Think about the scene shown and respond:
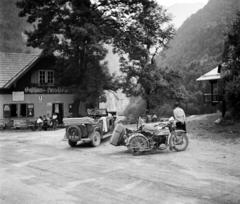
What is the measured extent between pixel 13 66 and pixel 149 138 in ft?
76.5

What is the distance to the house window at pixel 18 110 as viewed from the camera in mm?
32031

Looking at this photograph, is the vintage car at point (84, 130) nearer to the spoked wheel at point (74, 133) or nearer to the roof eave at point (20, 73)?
the spoked wheel at point (74, 133)

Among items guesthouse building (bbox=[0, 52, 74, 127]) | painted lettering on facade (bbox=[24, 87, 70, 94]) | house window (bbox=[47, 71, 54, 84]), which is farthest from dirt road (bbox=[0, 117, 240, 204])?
house window (bbox=[47, 71, 54, 84])

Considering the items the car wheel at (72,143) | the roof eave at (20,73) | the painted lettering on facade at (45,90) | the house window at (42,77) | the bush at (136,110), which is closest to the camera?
the car wheel at (72,143)

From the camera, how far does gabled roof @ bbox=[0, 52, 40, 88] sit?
32031 millimetres

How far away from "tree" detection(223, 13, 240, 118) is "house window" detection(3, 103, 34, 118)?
59.0ft

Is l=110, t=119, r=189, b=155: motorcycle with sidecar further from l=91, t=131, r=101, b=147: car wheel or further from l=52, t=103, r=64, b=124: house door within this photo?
l=52, t=103, r=64, b=124: house door

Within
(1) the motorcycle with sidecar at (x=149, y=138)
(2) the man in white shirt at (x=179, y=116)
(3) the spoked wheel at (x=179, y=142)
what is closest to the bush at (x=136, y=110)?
(2) the man in white shirt at (x=179, y=116)

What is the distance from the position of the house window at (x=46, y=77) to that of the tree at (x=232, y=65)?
1743cm

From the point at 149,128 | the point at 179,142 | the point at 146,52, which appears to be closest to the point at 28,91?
the point at 146,52

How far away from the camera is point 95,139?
52.5 feet

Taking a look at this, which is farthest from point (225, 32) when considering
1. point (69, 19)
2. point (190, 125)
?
point (69, 19)

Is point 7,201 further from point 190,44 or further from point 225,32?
point 190,44

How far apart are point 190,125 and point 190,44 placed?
72.9 meters
